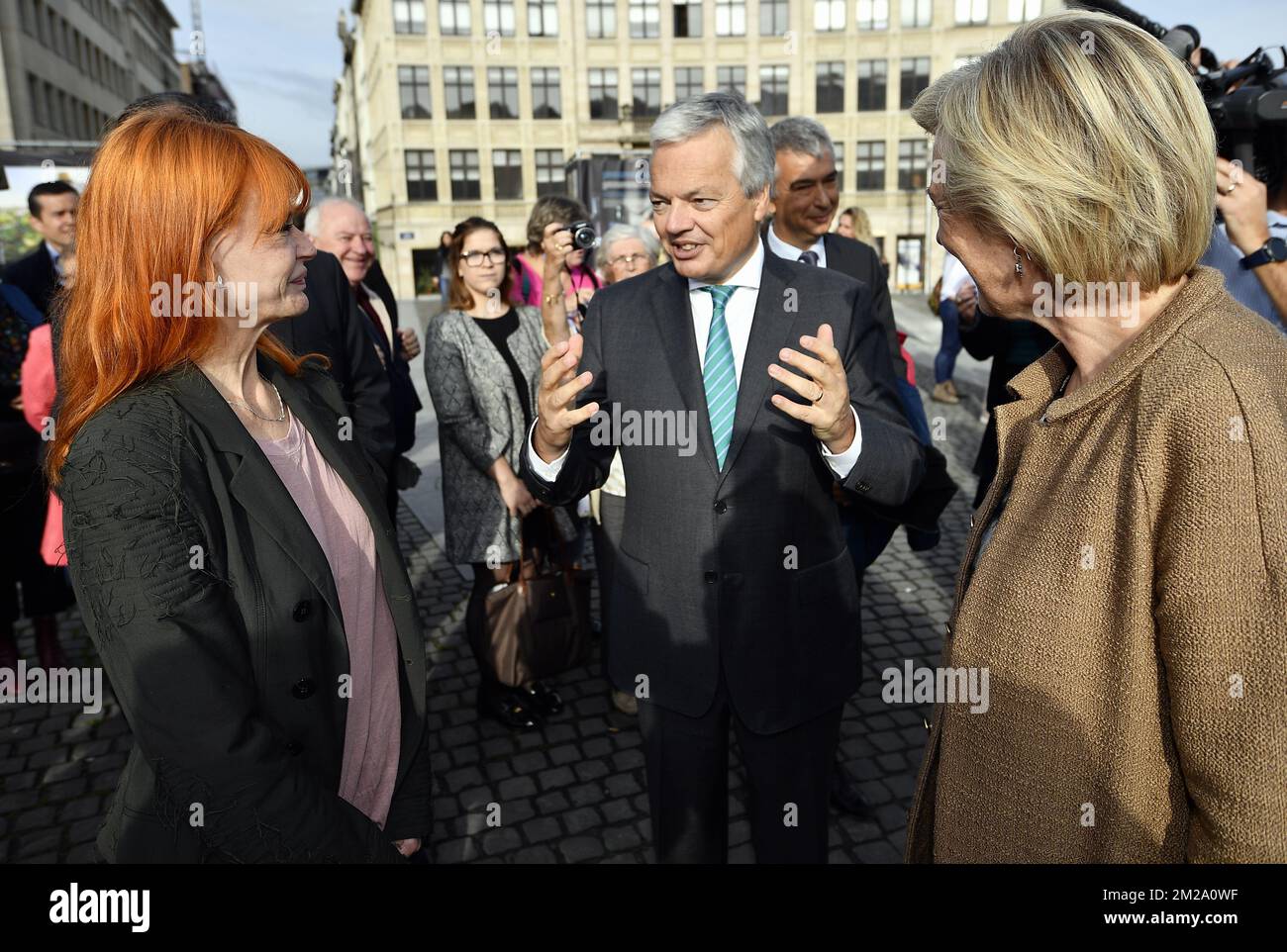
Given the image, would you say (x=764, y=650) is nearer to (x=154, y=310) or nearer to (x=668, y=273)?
(x=668, y=273)

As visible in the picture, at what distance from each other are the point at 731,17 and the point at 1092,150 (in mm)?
47884

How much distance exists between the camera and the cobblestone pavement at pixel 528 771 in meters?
3.43

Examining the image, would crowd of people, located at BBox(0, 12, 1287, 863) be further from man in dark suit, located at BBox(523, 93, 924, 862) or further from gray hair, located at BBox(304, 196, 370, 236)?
gray hair, located at BBox(304, 196, 370, 236)

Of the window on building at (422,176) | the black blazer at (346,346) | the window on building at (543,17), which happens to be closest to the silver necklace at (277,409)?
the black blazer at (346,346)

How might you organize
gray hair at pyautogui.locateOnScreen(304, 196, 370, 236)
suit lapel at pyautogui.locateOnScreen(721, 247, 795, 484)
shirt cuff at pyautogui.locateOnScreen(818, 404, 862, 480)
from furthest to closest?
gray hair at pyautogui.locateOnScreen(304, 196, 370, 236) < suit lapel at pyautogui.locateOnScreen(721, 247, 795, 484) < shirt cuff at pyautogui.locateOnScreen(818, 404, 862, 480)

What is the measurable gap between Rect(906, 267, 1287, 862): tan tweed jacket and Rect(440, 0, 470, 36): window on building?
47532 mm

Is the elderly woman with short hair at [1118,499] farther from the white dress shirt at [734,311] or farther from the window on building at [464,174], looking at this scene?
the window on building at [464,174]

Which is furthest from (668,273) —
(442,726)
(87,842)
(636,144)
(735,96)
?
(636,144)

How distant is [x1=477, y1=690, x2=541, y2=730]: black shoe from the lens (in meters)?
4.27

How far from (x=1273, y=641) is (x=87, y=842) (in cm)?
403

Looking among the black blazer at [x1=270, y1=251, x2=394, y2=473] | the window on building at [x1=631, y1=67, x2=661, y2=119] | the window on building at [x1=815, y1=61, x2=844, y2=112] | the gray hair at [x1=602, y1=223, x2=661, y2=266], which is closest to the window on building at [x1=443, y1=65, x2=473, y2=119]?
the window on building at [x1=631, y1=67, x2=661, y2=119]

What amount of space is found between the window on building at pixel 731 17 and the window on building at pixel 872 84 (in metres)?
6.19

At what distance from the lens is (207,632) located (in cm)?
160

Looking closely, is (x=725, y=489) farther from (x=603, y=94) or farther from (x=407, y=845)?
(x=603, y=94)
